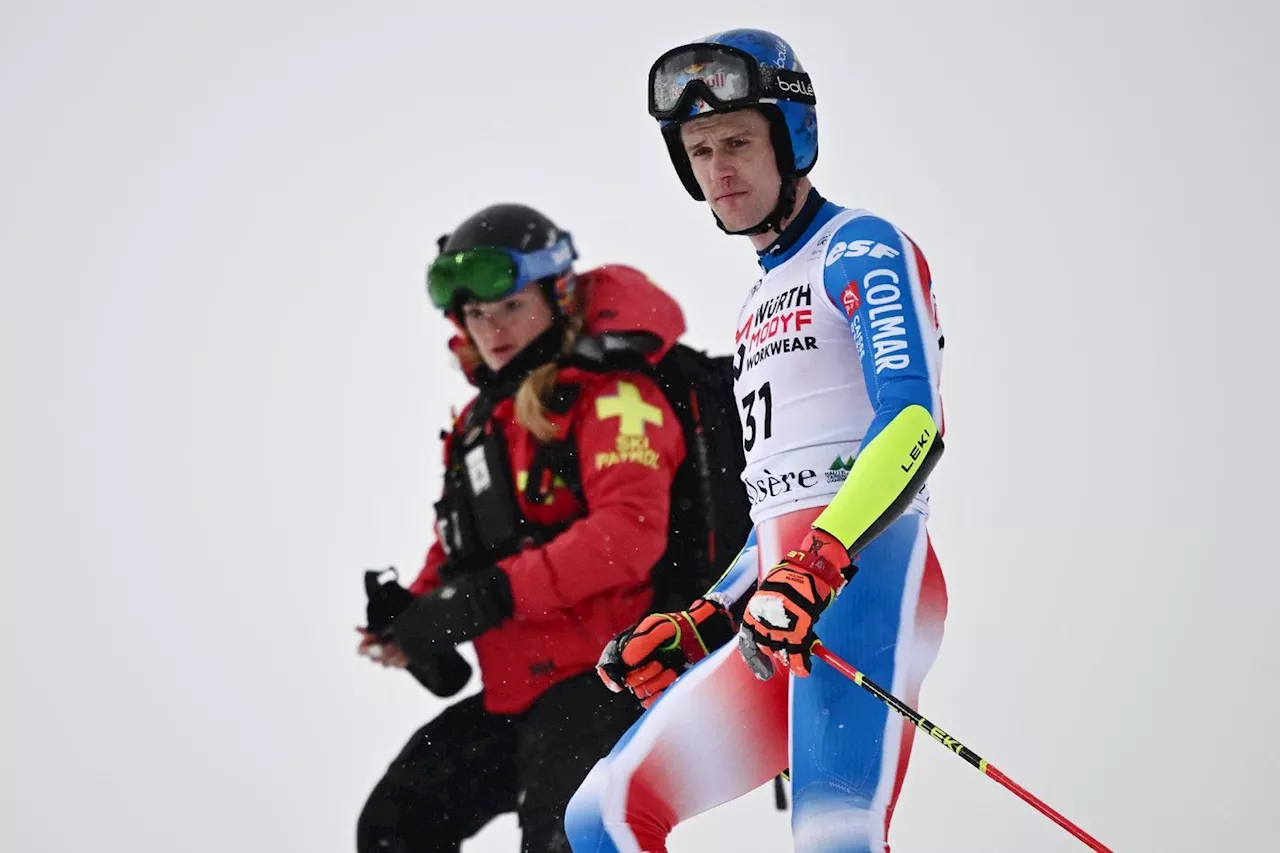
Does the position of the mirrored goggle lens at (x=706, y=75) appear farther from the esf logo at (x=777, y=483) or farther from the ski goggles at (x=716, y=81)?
the esf logo at (x=777, y=483)

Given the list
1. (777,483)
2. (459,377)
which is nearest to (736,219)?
(777,483)

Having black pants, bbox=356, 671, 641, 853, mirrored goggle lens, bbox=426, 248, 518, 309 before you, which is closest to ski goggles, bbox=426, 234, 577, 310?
mirrored goggle lens, bbox=426, 248, 518, 309

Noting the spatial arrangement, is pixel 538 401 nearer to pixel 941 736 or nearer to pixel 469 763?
pixel 469 763

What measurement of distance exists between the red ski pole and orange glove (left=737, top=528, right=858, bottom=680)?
0.50ft

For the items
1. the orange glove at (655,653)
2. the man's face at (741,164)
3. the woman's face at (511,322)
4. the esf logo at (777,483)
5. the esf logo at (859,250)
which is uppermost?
the man's face at (741,164)

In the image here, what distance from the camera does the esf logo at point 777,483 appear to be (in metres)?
A: 2.69

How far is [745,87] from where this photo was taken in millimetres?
2799

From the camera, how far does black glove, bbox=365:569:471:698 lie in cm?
398

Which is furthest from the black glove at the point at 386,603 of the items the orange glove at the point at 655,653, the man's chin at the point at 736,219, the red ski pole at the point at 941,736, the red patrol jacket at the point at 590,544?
the red ski pole at the point at 941,736

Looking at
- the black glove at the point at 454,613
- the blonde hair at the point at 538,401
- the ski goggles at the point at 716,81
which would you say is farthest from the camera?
the blonde hair at the point at 538,401

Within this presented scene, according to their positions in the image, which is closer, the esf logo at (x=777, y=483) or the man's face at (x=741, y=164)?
the esf logo at (x=777, y=483)

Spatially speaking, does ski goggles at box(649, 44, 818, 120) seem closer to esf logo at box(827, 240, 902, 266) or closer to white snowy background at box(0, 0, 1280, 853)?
esf logo at box(827, 240, 902, 266)

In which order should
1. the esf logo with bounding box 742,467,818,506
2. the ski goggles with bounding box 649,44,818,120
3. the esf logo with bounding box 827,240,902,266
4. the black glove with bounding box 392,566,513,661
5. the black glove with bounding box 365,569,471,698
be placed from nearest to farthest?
the esf logo with bounding box 827,240,902,266 < the esf logo with bounding box 742,467,818,506 < the ski goggles with bounding box 649,44,818,120 < the black glove with bounding box 392,566,513,661 < the black glove with bounding box 365,569,471,698

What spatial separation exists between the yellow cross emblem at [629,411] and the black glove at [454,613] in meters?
0.46
